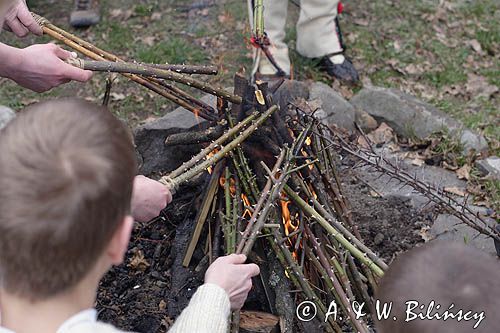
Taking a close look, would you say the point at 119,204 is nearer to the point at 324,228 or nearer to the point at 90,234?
the point at 90,234

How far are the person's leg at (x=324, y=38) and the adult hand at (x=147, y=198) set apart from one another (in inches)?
113

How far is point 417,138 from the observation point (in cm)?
434

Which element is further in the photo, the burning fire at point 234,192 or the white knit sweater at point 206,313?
the burning fire at point 234,192

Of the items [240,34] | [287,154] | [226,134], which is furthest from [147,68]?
[240,34]

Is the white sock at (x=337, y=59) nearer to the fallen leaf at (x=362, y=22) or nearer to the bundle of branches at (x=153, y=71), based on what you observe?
the fallen leaf at (x=362, y=22)

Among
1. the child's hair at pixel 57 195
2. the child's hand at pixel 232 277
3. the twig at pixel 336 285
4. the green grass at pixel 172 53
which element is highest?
the child's hair at pixel 57 195

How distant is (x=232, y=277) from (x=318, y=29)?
3163mm

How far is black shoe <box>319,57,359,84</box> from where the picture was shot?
5195 millimetres

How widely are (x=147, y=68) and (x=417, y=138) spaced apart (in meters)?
2.12

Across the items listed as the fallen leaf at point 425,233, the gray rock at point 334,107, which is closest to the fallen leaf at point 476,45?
the gray rock at point 334,107

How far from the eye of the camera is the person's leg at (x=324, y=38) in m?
5.08

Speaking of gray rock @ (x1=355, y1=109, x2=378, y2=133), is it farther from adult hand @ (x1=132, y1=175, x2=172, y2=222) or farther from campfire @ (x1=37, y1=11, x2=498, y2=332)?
adult hand @ (x1=132, y1=175, x2=172, y2=222)

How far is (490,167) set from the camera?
409cm

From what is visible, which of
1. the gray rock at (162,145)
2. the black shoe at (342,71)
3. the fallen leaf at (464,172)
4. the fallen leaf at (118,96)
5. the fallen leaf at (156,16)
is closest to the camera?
the gray rock at (162,145)
